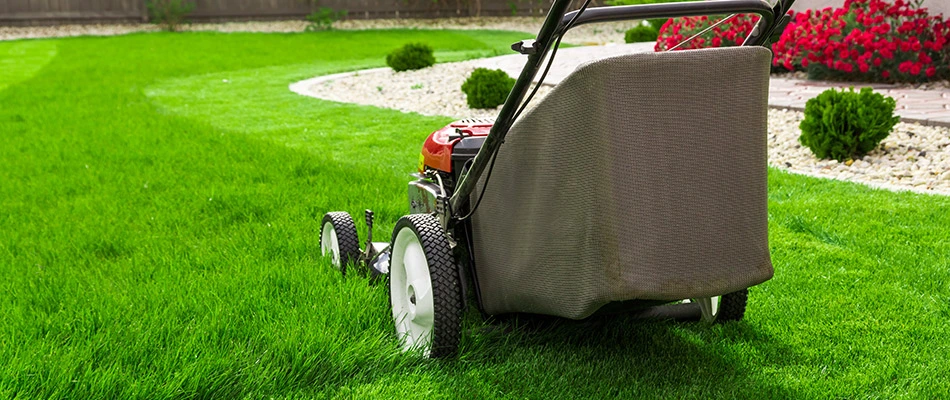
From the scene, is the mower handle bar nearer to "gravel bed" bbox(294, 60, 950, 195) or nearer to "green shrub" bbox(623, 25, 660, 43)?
"gravel bed" bbox(294, 60, 950, 195)

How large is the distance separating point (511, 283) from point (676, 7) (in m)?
0.80

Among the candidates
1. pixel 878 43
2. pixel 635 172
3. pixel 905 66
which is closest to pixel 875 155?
pixel 905 66

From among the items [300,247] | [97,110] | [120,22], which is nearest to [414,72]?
[97,110]

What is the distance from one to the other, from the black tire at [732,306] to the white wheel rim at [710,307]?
0.04 feet

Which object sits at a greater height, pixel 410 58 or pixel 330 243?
pixel 410 58

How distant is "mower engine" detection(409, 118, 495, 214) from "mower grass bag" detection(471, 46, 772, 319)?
0.57m

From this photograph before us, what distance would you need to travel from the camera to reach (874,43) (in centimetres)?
752

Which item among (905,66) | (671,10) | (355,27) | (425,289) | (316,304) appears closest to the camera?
(671,10)

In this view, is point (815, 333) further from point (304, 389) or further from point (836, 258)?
point (304, 389)

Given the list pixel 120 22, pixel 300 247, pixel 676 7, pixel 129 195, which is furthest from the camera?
pixel 120 22

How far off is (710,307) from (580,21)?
1194 millimetres

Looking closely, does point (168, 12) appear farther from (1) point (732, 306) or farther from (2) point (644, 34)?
(1) point (732, 306)

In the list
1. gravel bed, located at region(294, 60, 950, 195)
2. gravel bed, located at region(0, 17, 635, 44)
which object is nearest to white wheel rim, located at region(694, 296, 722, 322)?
gravel bed, located at region(294, 60, 950, 195)

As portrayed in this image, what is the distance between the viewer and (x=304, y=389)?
→ 7.25 feet
